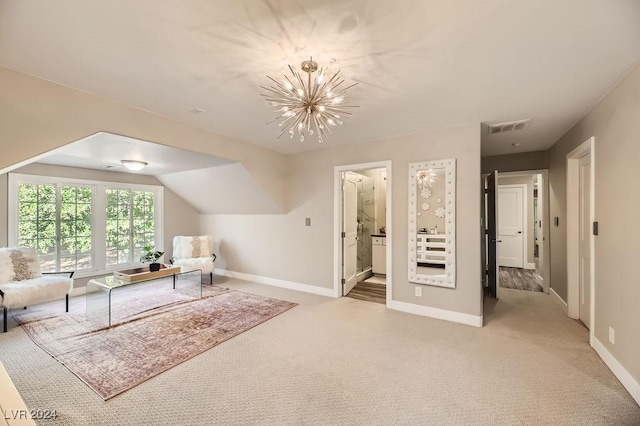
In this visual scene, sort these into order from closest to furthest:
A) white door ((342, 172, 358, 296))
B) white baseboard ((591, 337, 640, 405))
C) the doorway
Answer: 1. white baseboard ((591, 337, 640, 405))
2. white door ((342, 172, 358, 296))
3. the doorway

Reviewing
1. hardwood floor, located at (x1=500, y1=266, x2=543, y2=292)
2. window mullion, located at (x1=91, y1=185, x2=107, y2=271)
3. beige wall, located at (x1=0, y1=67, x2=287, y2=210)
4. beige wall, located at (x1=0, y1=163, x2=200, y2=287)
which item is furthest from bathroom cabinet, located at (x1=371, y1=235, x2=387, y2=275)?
window mullion, located at (x1=91, y1=185, x2=107, y2=271)

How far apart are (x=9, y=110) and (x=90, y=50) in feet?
3.03

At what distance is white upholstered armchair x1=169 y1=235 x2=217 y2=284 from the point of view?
5.37 meters

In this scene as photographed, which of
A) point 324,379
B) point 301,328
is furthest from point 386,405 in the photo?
point 301,328

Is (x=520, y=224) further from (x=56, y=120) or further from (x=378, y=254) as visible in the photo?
(x=56, y=120)

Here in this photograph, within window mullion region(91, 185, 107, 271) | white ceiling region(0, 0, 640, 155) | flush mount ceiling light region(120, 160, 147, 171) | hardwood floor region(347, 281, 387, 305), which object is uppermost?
white ceiling region(0, 0, 640, 155)

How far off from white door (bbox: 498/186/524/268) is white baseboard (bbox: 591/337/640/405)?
4523mm

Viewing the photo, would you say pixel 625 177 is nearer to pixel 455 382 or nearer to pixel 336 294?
pixel 455 382

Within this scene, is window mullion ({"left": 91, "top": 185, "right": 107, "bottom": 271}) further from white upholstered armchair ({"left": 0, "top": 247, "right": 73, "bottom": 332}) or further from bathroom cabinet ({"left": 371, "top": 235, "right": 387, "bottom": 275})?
bathroom cabinet ({"left": 371, "top": 235, "right": 387, "bottom": 275})

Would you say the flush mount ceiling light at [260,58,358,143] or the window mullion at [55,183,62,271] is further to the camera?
the window mullion at [55,183,62,271]

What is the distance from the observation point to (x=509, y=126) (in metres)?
3.40

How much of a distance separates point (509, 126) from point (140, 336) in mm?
5128

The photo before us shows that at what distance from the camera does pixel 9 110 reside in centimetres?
209

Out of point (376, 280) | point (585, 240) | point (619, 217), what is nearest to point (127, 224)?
point (376, 280)
